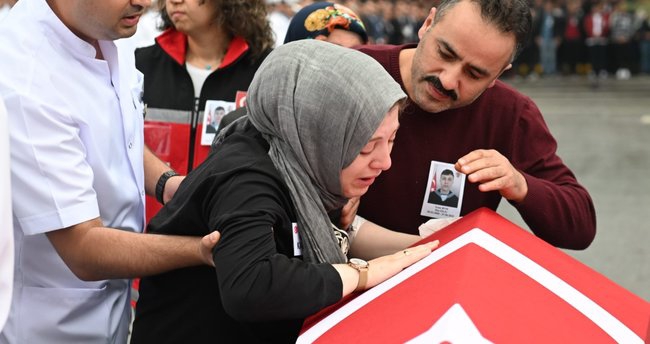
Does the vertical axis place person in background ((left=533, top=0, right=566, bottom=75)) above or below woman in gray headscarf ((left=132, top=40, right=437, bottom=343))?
below

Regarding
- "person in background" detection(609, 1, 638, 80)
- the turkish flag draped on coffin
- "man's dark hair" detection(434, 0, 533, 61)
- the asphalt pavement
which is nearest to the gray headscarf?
the turkish flag draped on coffin

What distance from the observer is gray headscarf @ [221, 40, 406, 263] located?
1.94 m

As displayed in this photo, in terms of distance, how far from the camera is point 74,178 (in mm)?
2104

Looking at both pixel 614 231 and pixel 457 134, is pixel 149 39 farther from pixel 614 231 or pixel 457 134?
pixel 614 231

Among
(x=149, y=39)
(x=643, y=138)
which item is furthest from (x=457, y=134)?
(x=643, y=138)

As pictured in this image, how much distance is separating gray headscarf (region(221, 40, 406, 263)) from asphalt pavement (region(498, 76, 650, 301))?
4.27 m

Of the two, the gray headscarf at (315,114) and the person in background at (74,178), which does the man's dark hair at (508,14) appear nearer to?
the gray headscarf at (315,114)

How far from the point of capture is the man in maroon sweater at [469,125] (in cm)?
257

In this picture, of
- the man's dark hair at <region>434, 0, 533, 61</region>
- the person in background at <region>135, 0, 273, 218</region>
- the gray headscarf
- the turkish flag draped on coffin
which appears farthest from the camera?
the person in background at <region>135, 0, 273, 218</region>

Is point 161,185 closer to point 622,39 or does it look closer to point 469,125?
point 469,125

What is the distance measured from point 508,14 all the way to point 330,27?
141cm

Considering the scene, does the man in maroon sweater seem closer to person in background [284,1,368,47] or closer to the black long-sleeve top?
the black long-sleeve top

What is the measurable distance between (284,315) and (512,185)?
31.6 inches

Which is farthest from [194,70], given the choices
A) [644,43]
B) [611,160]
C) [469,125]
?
[644,43]
